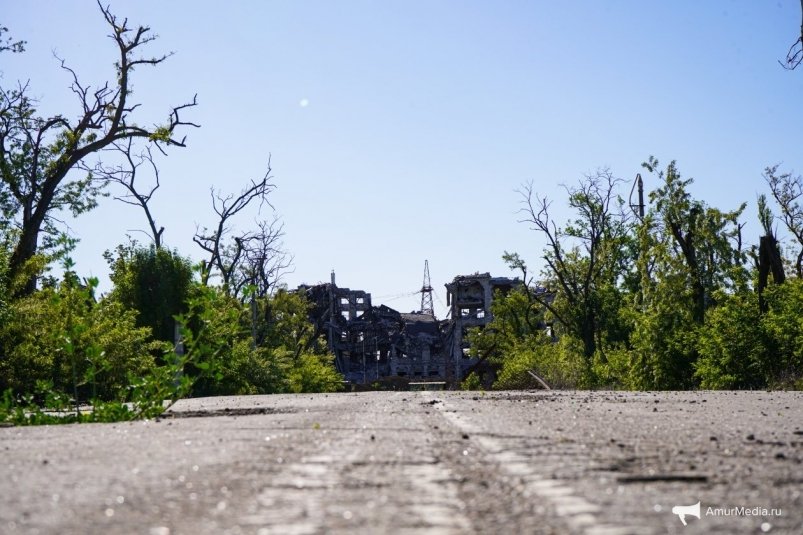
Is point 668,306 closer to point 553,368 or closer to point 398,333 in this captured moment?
point 553,368

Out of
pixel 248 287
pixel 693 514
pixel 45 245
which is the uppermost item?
pixel 45 245

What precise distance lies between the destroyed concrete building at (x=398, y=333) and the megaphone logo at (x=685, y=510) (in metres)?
95.8

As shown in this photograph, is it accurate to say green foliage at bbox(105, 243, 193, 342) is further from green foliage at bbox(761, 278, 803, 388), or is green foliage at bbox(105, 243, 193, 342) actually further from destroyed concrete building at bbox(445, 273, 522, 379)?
destroyed concrete building at bbox(445, 273, 522, 379)

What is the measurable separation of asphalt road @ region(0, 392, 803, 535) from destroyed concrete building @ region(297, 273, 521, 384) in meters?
93.5

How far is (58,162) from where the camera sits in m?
29.0

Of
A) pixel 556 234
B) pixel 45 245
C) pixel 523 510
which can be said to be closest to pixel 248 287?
pixel 523 510

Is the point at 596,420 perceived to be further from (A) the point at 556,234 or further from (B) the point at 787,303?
(A) the point at 556,234

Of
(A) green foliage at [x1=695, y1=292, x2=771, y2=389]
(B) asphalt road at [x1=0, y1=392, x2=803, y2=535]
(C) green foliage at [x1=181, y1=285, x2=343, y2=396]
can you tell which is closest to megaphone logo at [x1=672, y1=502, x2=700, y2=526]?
(B) asphalt road at [x1=0, y1=392, x2=803, y2=535]

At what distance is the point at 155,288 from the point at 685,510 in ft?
93.6

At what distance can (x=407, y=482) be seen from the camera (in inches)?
132

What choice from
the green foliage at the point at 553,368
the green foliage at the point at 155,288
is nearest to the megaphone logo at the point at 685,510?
the green foliage at the point at 155,288

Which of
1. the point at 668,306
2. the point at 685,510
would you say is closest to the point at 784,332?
the point at 668,306

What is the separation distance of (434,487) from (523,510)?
552 millimetres

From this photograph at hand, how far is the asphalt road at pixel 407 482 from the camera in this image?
252cm
